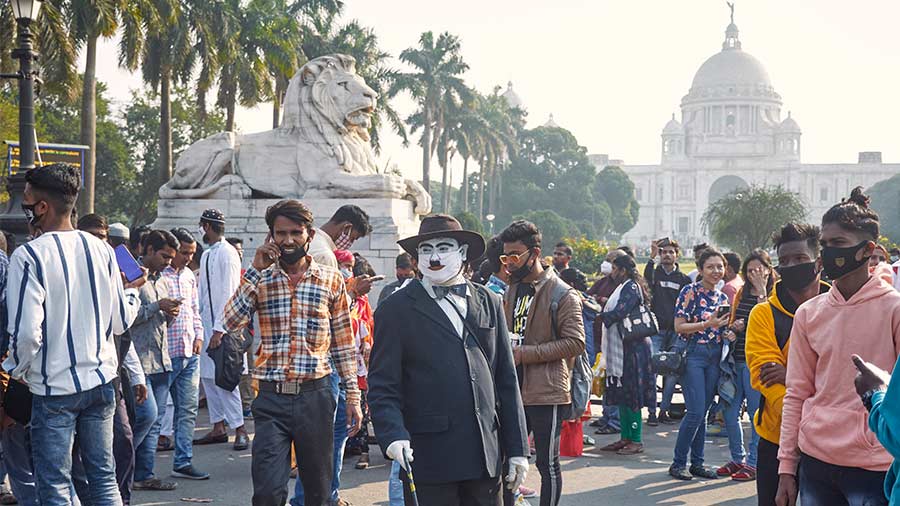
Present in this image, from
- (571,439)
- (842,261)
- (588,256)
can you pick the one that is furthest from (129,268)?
(588,256)

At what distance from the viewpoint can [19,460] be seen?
4836mm

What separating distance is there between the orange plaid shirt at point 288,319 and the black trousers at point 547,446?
105 centimetres

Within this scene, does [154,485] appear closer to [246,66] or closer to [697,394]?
[697,394]

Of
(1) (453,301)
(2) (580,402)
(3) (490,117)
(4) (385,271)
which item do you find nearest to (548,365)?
(2) (580,402)

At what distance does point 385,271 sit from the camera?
39.9 feet

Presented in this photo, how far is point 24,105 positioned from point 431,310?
6633mm

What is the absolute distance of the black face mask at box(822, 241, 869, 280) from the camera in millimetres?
3660

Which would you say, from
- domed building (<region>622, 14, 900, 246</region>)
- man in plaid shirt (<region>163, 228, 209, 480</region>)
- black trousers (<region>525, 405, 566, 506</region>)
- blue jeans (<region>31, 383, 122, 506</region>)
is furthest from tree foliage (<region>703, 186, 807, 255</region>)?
domed building (<region>622, 14, 900, 246</region>)

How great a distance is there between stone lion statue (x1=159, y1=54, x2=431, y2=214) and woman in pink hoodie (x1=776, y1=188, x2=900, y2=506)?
9030mm

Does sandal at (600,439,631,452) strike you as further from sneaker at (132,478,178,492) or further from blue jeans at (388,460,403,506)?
sneaker at (132,478,178,492)

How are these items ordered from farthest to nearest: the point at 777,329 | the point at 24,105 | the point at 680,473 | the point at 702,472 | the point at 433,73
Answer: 1. the point at 433,73
2. the point at 24,105
3. the point at 702,472
4. the point at 680,473
5. the point at 777,329

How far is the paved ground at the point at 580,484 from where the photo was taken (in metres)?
6.41

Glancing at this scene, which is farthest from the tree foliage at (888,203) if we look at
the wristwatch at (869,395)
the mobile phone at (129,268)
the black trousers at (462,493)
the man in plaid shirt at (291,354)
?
the wristwatch at (869,395)

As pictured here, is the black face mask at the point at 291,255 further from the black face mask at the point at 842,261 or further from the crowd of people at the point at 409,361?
the black face mask at the point at 842,261
